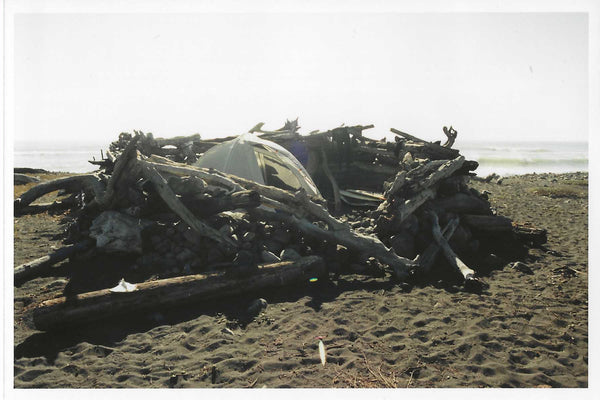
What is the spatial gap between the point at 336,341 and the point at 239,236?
3.01 metres

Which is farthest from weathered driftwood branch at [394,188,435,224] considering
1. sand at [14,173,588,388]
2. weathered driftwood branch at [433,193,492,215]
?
sand at [14,173,588,388]

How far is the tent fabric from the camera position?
9.92m

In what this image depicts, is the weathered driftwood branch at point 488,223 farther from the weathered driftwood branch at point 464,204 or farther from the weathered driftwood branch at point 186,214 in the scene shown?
the weathered driftwood branch at point 186,214

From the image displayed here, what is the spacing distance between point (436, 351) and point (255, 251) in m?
3.33

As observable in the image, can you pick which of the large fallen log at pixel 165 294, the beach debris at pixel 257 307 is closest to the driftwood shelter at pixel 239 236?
the large fallen log at pixel 165 294

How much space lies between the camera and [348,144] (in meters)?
14.7

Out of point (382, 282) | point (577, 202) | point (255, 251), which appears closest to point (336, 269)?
point (382, 282)

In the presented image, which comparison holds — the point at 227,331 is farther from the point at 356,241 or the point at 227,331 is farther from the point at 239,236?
the point at 356,241

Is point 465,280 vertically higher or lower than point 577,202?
lower

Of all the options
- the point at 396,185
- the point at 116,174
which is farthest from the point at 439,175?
the point at 116,174

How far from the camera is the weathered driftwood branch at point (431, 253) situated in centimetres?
703

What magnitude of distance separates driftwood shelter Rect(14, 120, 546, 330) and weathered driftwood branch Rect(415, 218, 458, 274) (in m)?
0.03

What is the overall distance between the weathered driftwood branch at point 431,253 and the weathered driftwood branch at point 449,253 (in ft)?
0.43

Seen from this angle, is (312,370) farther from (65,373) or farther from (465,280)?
(465,280)
